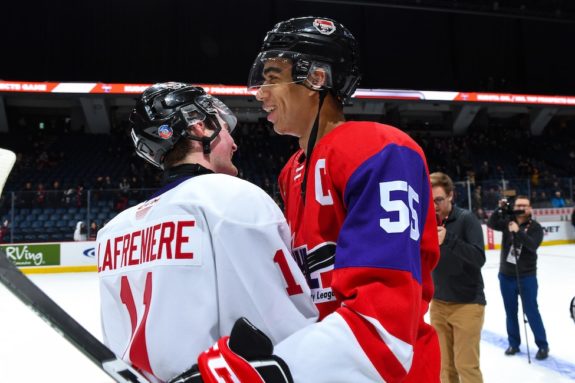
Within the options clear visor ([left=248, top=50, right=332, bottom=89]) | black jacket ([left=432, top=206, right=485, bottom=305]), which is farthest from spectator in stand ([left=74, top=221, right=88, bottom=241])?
clear visor ([left=248, top=50, right=332, bottom=89])

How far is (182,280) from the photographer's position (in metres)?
0.83

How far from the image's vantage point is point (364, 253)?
760 mm

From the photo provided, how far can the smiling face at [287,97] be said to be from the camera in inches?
41.2

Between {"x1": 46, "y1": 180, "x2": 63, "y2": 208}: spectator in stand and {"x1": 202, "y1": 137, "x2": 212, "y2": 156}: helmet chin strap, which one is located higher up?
{"x1": 202, "y1": 137, "x2": 212, "y2": 156}: helmet chin strap

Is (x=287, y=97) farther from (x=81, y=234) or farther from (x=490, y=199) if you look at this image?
(x=490, y=199)

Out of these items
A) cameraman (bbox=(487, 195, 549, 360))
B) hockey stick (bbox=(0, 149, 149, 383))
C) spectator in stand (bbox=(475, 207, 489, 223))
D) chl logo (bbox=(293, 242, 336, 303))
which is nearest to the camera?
hockey stick (bbox=(0, 149, 149, 383))

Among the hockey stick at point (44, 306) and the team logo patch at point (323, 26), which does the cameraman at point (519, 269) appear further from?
the hockey stick at point (44, 306)

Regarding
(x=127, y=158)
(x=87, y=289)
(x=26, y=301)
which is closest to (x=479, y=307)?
(x=26, y=301)

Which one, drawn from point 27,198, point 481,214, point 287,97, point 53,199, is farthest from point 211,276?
point 481,214

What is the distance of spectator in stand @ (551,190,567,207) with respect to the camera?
484 inches

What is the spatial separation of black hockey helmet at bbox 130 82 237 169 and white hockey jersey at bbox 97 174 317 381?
0.62 feet

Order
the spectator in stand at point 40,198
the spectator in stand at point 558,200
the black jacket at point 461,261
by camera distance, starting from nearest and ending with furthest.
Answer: the black jacket at point 461,261, the spectator in stand at point 40,198, the spectator in stand at point 558,200

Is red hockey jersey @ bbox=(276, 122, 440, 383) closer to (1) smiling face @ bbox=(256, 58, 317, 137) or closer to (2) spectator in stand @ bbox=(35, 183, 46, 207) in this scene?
(1) smiling face @ bbox=(256, 58, 317, 137)

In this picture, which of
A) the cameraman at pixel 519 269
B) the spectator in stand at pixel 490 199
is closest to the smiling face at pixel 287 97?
the cameraman at pixel 519 269
